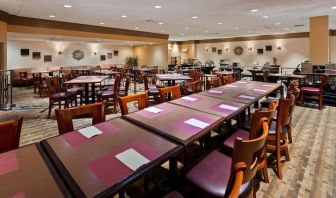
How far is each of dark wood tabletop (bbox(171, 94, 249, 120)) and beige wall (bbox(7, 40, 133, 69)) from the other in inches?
486

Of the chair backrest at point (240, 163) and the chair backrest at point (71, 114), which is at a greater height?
the chair backrest at point (71, 114)

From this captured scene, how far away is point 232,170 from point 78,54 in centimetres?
1496

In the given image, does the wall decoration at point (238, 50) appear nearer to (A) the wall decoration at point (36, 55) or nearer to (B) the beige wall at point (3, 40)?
(A) the wall decoration at point (36, 55)

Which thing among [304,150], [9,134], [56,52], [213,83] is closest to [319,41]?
[213,83]

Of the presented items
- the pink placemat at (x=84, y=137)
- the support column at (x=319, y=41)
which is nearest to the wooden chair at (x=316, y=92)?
the support column at (x=319, y=41)

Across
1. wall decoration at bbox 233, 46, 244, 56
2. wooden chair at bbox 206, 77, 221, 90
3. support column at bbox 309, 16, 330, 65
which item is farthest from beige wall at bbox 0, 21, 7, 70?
wall decoration at bbox 233, 46, 244, 56

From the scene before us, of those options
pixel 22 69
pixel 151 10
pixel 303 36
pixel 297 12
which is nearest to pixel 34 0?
pixel 151 10

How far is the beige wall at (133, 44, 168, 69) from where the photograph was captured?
561 inches

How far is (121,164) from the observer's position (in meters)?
1.20

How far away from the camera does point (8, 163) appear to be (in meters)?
1.22

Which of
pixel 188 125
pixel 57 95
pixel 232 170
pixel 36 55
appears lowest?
pixel 232 170

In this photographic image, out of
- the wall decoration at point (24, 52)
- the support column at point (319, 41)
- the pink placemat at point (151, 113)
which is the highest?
the wall decoration at point (24, 52)

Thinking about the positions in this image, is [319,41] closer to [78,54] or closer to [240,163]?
[240,163]

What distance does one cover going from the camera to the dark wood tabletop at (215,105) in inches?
88.1
